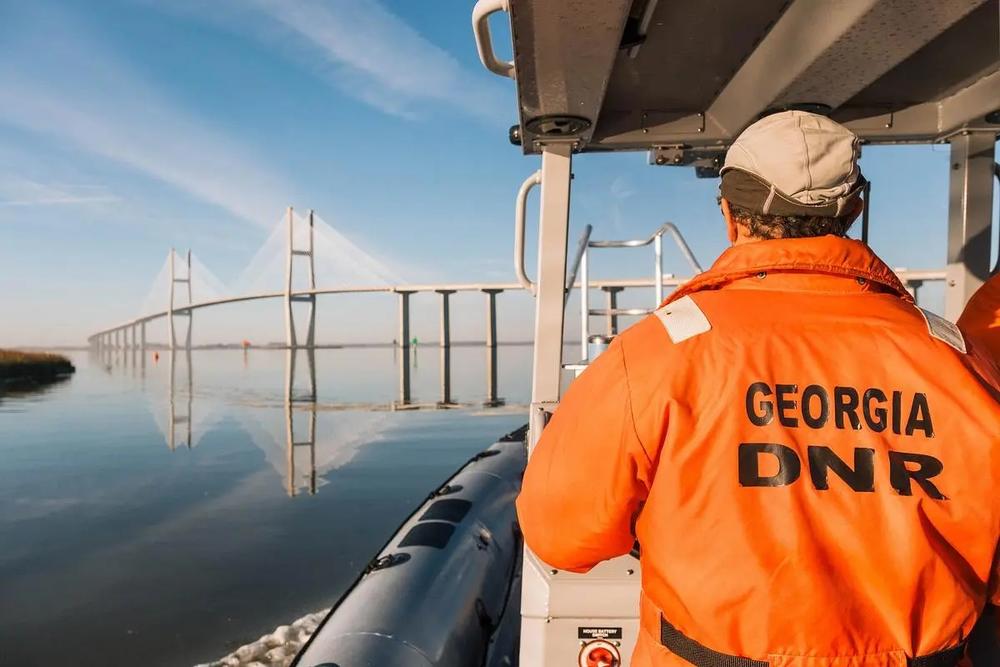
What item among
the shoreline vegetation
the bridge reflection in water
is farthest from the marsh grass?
the bridge reflection in water

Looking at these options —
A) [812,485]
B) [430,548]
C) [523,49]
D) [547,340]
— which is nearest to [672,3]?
→ [523,49]

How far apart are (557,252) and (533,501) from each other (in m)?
1.49

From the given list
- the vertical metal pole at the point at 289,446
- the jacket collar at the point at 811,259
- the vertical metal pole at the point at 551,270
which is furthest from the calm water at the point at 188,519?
the jacket collar at the point at 811,259

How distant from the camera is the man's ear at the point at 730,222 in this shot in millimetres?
1019

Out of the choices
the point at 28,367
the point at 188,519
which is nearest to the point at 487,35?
the point at 188,519

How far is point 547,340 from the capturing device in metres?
2.41

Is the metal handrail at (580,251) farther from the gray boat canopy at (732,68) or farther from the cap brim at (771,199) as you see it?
the cap brim at (771,199)

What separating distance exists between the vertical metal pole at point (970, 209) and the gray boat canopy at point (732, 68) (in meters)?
0.07

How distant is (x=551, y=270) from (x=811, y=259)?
151 cm

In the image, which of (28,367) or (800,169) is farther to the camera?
(28,367)

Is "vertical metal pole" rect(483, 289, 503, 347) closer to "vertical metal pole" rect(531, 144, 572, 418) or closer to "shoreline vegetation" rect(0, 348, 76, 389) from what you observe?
"shoreline vegetation" rect(0, 348, 76, 389)

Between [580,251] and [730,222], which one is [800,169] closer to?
[730,222]

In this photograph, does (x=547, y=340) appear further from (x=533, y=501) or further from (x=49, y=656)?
(x=49, y=656)

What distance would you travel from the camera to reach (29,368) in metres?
26.7
